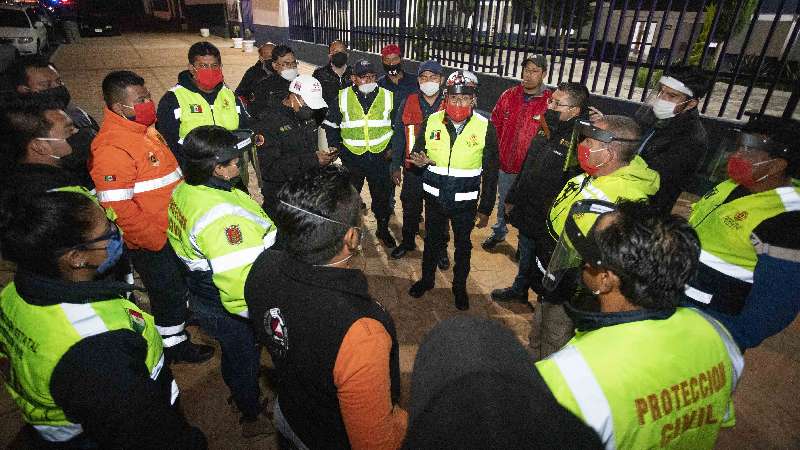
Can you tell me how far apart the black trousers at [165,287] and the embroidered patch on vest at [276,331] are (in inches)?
73.9

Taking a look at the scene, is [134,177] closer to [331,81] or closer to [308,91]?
[308,91]

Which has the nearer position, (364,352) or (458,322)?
(458,322)

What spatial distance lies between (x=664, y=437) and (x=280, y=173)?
374 cm

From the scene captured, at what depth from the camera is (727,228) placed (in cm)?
211

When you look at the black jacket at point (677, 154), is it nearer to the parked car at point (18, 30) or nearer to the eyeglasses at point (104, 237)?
the eyeglasses at point (104, 237)

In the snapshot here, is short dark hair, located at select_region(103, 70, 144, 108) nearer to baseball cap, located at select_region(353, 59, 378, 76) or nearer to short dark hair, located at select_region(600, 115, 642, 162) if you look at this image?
baseball cap, located at select_region(353, 59, 378, 76)

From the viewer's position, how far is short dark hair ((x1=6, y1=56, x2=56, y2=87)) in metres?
3.49

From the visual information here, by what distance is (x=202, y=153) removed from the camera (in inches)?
82.4

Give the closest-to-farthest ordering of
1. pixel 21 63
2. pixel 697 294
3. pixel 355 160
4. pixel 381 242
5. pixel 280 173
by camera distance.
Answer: pixel 697 294
pixel 21 63
pixel 280 173
pixel 355 160
pixel 381 242

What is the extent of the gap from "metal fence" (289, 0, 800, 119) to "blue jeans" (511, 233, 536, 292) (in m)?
3.17

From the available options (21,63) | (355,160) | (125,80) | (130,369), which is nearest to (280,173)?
(355,160)

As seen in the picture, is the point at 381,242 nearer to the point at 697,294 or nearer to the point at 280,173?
the point at 280,173

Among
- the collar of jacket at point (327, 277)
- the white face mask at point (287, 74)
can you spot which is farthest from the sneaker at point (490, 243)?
the collar of jacket at point (327, 277)

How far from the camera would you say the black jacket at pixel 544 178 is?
3314 mm
